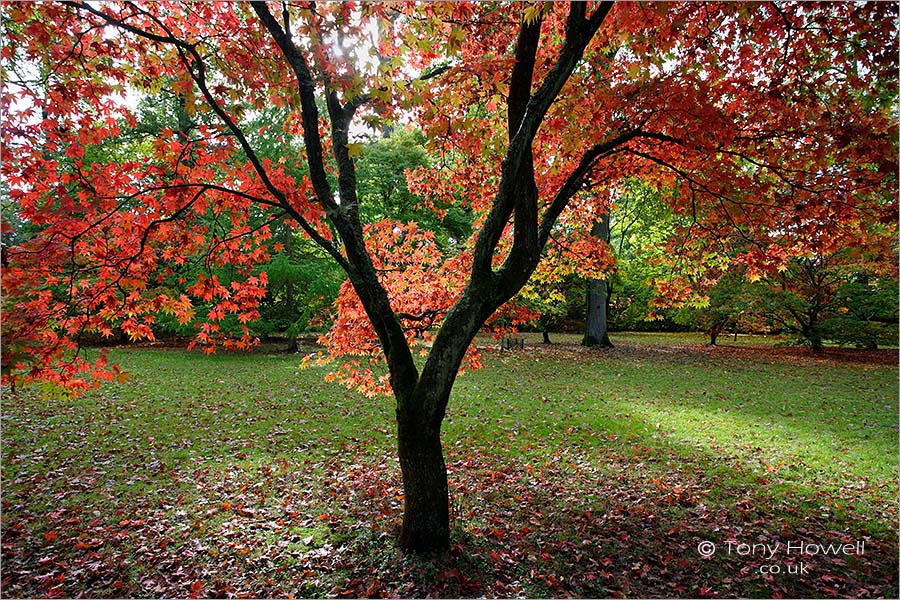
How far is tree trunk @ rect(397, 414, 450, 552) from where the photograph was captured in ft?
12.8

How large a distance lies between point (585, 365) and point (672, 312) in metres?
14.1

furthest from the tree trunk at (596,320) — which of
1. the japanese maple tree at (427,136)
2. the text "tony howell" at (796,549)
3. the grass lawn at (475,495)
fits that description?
the text "tony howell" at (796,549)

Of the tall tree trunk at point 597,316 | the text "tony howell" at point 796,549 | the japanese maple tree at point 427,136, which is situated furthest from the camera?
the tall tree trunk at point 597,316

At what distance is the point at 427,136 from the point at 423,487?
332 cm

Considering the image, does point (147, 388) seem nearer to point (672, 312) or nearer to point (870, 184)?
point (870, 184)

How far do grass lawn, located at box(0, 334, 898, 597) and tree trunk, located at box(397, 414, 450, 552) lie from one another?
19 cm

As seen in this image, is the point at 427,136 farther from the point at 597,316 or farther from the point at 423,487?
the point at 597,316

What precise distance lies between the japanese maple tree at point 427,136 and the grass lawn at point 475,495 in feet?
3.28

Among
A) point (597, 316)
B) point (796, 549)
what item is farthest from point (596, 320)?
point (796, 549)

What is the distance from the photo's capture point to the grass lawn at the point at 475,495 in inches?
148

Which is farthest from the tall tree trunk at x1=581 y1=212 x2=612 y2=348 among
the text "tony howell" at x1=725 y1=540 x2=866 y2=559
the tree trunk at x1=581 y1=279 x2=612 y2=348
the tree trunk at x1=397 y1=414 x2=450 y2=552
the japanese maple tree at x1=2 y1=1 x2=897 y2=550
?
the tree trunk at x1=397 y1=414 x2=450 y2=552

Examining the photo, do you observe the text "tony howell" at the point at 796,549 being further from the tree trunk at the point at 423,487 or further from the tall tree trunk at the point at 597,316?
the tall tree trunk at the point at 597,316

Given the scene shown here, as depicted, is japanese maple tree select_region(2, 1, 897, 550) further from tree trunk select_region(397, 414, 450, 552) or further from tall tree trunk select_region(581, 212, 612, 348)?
tall tree trunk select_region(581, 212, 612, 348)

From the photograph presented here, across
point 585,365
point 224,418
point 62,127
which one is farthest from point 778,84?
point 585,365
